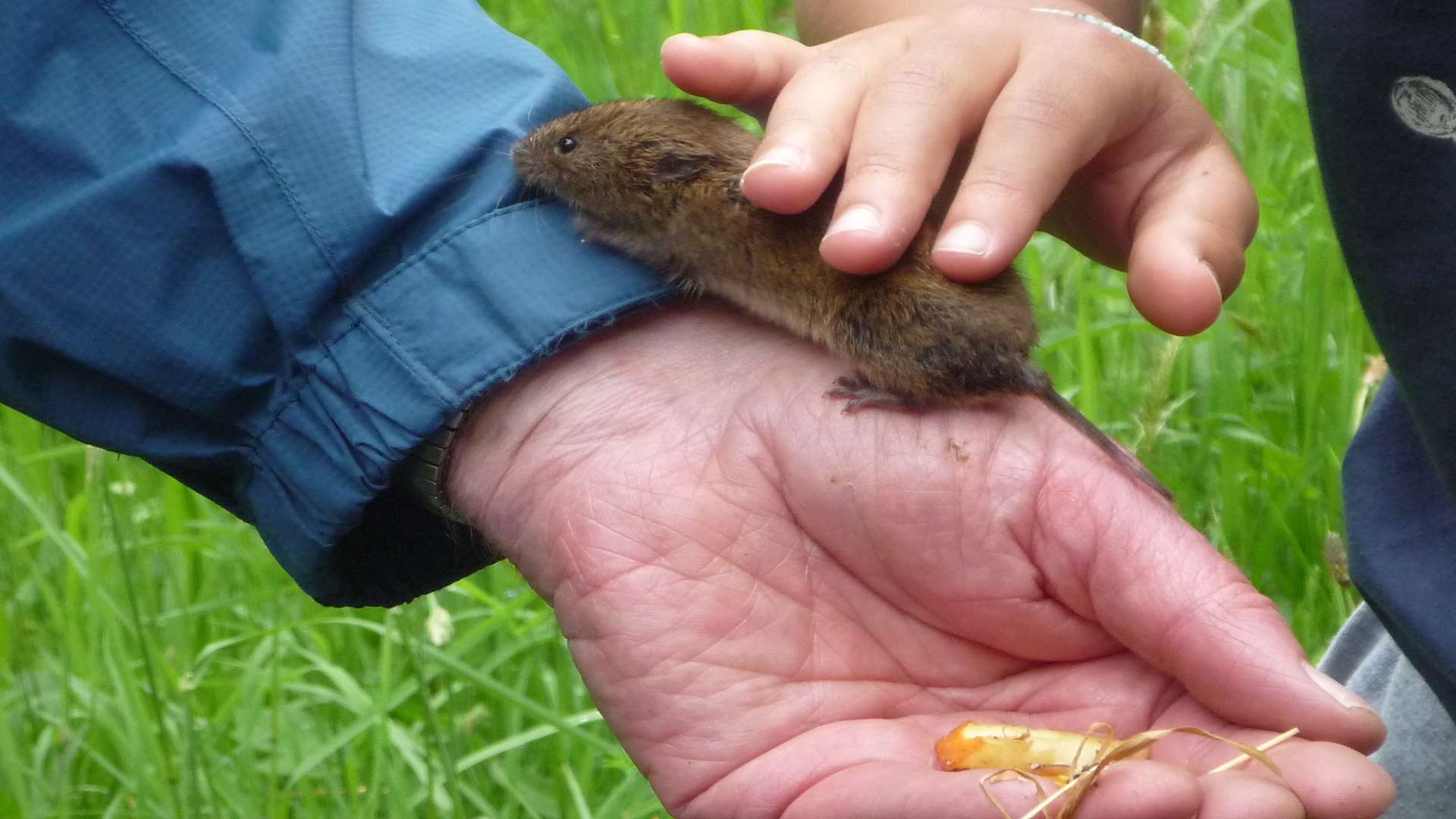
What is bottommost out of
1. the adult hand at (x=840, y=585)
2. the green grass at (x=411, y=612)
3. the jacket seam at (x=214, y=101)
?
the green grass at (x=411, y=612)

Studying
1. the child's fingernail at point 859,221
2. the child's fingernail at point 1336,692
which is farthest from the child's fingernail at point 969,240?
the child's fingernail at point 1336,692

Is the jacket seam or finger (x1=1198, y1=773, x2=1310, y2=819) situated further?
the jacket seam

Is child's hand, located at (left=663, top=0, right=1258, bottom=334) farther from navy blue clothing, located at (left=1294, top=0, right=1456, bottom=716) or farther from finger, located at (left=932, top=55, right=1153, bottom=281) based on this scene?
navy blue clothing, located at (left=1294, top=0, right=1456, bottom=716)

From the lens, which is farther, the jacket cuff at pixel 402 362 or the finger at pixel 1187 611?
the jacket cuff at pixel 402 362

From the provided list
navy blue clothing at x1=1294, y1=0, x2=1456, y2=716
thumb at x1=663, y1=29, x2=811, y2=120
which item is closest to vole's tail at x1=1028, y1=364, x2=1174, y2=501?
navy blue clothing at x1=1294, y1=0, x2=1456, y2=716

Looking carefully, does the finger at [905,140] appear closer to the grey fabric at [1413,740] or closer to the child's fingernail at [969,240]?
the child's fingernail at [969,240]

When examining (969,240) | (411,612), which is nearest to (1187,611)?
(969,240)

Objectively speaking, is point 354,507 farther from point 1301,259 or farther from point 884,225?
point 1301,259

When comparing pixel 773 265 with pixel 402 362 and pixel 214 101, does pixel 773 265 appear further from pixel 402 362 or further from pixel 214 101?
pixel 214 101
